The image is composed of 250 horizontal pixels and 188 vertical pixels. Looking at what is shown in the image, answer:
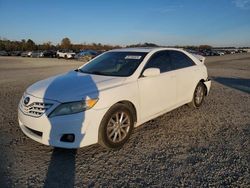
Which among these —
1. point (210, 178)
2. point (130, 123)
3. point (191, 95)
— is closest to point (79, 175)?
point (130, 123)

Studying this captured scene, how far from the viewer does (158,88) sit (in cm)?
478

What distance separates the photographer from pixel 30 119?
148 inches

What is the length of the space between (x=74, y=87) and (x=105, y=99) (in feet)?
1.85

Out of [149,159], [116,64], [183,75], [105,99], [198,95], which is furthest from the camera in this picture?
[198,95]

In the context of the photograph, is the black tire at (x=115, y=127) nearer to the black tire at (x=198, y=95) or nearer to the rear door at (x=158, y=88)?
the rear door at (x=158, y=88)

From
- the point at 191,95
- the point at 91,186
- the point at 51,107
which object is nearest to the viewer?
the point at 91,186

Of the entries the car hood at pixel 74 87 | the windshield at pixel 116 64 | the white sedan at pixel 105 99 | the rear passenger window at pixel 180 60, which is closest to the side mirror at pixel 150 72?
the white sedan at pixel 105 99

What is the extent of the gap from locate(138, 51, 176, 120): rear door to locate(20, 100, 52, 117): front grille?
163 centimetres

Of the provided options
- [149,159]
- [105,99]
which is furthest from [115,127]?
[149,159]

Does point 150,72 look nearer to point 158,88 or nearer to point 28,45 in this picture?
point 158,88

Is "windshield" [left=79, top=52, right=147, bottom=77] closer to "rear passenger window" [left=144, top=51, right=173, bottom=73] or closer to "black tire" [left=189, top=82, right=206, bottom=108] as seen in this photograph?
"rear passenger window" [left=144, top=51, right=173, bottom=73]

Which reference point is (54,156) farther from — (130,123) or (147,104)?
(147,104)

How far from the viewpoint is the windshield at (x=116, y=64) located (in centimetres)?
467

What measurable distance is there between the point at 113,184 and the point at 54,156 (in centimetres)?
119
